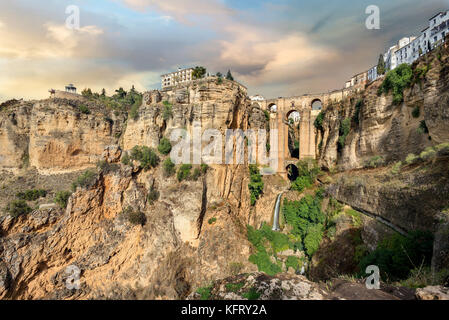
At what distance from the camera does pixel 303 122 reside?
27188mm

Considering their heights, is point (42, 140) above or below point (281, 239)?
above

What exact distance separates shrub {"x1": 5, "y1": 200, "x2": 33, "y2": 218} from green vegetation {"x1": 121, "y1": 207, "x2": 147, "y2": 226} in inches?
228

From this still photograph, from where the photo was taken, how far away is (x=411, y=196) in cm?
980

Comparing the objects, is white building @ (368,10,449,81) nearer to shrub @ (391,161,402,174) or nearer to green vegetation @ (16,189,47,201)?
shrub @ (391,161,402,174)

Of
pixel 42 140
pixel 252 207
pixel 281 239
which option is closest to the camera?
pixel 42 140

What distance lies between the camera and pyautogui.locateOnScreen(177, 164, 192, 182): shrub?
1741cm

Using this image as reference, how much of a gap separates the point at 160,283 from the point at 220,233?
16.8ft

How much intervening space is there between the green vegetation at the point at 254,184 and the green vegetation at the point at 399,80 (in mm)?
12480

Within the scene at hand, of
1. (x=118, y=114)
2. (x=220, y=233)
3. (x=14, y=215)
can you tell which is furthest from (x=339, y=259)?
(x=118, y=114)

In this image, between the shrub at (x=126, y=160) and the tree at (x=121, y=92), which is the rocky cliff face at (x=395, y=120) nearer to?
the shrub at (x=126, y=160)

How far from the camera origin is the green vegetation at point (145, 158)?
1845 cm

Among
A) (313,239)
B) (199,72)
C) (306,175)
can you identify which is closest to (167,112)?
(199,72)

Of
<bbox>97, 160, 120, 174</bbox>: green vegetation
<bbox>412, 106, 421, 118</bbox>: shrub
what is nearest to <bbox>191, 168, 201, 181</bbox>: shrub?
<bbox>97, 160, 120, 174</bbox>: green vegetation

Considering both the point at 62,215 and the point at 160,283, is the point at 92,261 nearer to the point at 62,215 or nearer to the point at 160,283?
the point at 62,215
